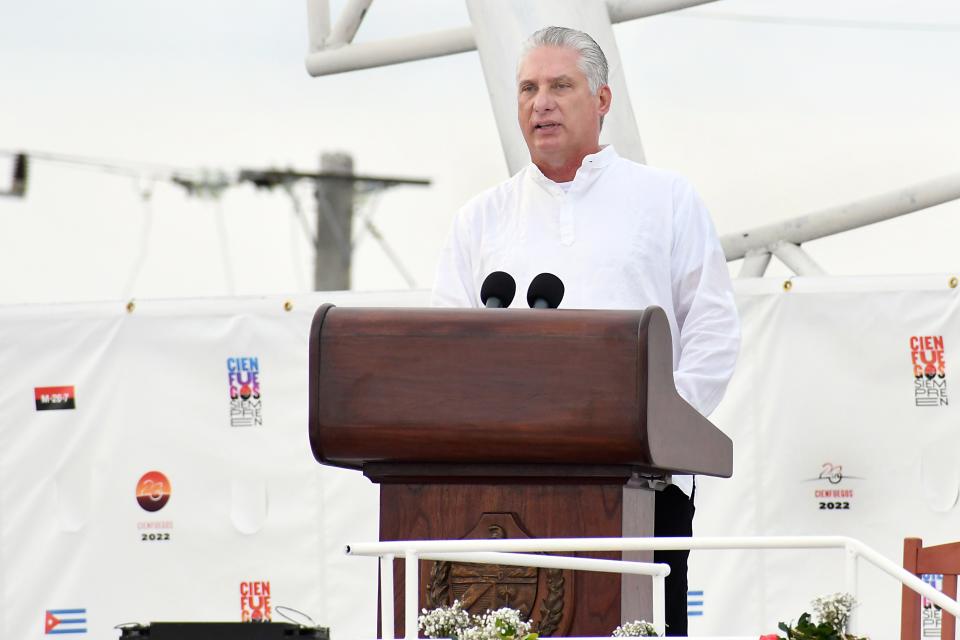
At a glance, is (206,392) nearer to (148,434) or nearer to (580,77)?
(148,434)

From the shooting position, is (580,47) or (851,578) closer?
(851,578)

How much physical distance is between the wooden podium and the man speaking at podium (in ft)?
1.15

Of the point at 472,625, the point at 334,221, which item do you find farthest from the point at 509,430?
the point at 334,221

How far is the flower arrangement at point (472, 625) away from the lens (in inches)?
86.9

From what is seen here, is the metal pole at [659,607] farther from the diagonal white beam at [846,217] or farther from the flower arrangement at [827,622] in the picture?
the diagonal white beam at [846,217]

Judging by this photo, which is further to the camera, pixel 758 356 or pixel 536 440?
pixel 758 356

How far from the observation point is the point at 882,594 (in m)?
6.12

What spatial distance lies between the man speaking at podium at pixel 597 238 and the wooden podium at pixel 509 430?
13.8 inches

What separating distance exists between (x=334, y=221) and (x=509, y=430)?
16896 millimetres

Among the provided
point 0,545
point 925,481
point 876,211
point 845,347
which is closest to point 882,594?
point 925,481

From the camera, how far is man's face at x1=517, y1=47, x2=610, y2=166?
305 cm

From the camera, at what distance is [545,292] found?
269 centimetres

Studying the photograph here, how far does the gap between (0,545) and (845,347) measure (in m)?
3.63

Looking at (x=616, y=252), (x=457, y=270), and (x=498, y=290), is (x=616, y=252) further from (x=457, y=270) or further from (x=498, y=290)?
(x=498, y=290)
